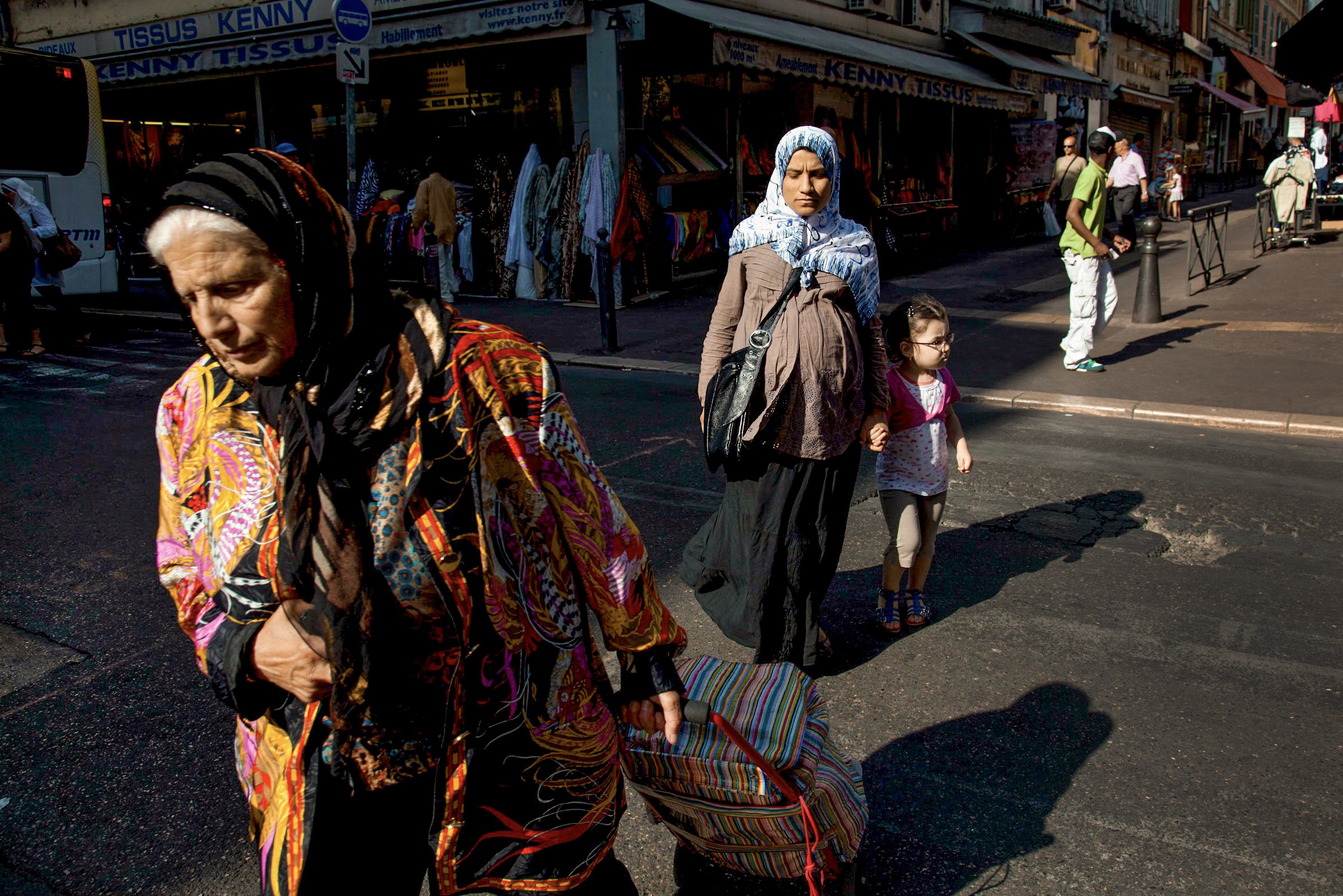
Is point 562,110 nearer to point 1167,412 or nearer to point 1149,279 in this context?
point 1149,279

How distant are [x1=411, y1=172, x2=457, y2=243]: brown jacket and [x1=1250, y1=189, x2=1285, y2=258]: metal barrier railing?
12.8m

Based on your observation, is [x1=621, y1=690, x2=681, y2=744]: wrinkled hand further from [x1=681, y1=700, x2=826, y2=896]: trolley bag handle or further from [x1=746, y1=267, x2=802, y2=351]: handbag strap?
[x1=746, y1=267, x2=802, y2=351]: handbag strap

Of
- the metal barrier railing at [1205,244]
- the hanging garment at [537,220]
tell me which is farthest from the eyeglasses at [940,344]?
the hanging garment at [537,220]

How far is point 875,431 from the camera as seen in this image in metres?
3.73

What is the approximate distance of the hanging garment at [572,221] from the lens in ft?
42.9

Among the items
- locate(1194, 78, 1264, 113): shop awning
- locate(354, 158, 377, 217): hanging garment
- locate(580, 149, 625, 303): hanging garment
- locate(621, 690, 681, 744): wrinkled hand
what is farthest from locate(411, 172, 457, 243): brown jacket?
locate(1194, 78, 1264, 113): shop awning

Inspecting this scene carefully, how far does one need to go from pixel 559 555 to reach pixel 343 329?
515 millimetres

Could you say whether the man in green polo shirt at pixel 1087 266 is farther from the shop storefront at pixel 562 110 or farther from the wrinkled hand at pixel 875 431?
the wrinkled hand at pixel 875 431

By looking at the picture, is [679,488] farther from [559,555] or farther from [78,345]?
[78,345]

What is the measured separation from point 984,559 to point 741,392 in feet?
6.65

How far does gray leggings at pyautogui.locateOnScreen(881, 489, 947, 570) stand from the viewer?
160 inches

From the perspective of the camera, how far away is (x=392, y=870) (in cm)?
174

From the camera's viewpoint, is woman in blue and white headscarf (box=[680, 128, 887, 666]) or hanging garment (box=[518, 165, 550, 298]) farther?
A: hanging garment (box=[518, 165, 550, 298])

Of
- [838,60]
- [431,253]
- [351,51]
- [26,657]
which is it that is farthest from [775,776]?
[838,60]
